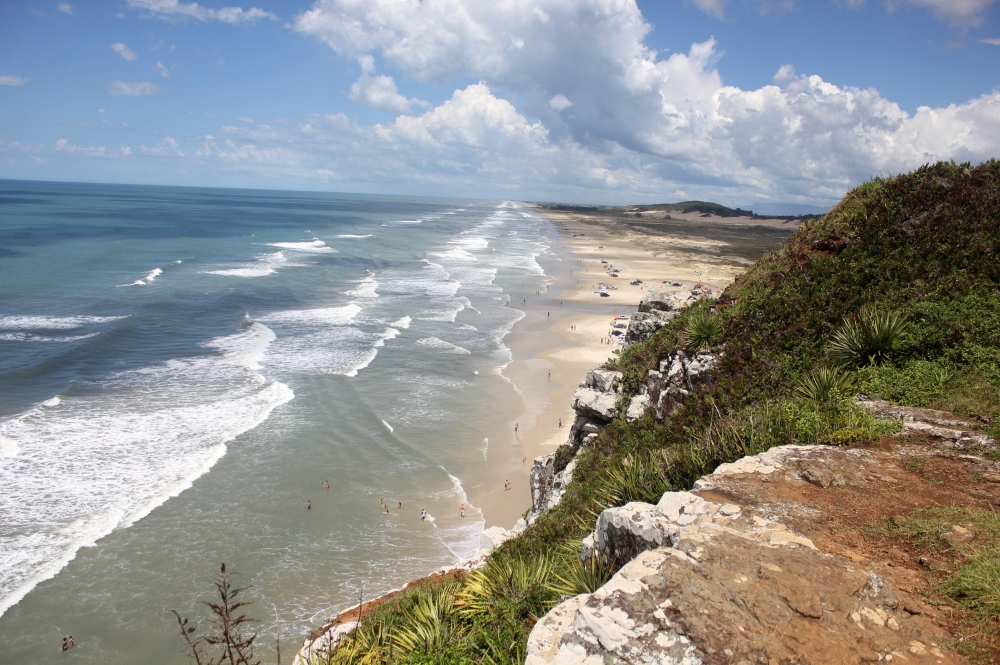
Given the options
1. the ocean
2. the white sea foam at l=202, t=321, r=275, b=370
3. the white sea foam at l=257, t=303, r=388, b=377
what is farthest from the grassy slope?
the white sea foam at l=202, t=321, r=275, b=370

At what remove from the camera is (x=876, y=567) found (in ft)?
15.7

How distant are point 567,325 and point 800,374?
32600 millimetres

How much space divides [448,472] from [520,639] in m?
15.5

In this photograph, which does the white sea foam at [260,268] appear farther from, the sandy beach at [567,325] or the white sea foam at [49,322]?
the sandy beach at [567,325]

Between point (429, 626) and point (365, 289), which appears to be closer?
point (429, 626)

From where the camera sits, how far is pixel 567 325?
4172 centimetres

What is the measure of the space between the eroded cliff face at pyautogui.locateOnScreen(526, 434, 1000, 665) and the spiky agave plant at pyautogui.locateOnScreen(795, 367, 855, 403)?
1.61 metres

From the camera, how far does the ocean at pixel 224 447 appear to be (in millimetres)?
14602

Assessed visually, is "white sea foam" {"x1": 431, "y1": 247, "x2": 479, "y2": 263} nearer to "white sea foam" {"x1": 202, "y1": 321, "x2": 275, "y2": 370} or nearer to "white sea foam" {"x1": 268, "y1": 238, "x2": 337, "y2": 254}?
"white sea foam" {"x1": 268, "y1": 238, "x2": 337, "y2": 254}

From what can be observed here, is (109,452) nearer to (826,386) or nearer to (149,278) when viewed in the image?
(826,386)

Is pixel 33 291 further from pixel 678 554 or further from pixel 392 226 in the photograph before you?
pixel 392 226

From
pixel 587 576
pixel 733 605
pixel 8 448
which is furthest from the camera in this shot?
pixel 8 448

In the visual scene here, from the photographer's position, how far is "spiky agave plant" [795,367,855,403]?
8.02m

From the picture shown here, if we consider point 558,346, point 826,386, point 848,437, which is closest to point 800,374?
point 826,386
